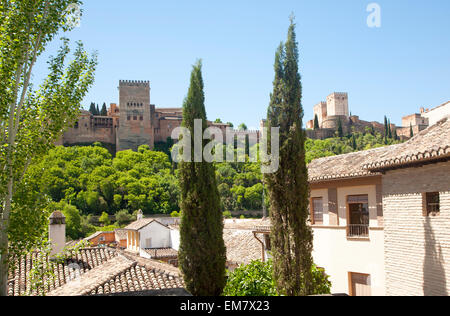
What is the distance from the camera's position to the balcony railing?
11047 mm

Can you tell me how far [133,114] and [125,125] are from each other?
2.69 meters

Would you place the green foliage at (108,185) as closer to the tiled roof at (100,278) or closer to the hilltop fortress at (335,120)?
the hilltop fortress at (335,120)

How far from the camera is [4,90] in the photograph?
6422 mm

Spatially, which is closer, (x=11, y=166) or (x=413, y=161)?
(x=11, y=166)

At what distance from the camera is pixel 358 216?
11406 millimetres

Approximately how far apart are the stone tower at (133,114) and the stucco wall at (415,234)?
7657 centimetres

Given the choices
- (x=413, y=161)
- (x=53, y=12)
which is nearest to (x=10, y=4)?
(x=53, y=12)

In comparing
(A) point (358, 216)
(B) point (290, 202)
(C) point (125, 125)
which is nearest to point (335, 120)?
(C) point (125, 125)

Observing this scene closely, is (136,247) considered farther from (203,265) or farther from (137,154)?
(137,154)

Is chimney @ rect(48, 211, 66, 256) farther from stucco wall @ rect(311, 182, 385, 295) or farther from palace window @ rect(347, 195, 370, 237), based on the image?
palace window @ rect(347, 195, 370, 237)

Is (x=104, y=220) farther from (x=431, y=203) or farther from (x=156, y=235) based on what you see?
(x=431, y=203)

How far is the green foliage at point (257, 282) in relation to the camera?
29.1 ft
